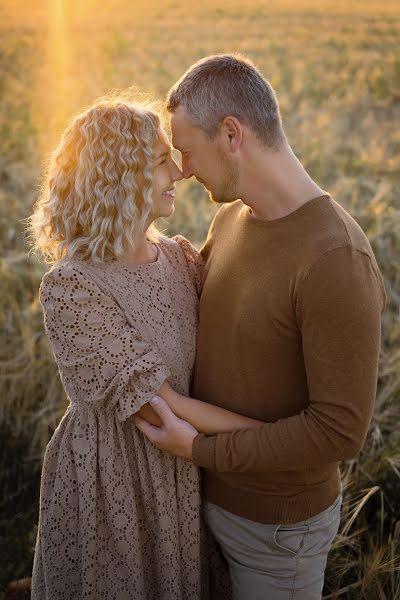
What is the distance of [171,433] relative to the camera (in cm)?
214

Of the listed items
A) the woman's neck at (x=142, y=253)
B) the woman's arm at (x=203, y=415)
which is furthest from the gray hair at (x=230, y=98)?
the woman's arm at (x=203, y=415)

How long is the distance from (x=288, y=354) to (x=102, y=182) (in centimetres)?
76

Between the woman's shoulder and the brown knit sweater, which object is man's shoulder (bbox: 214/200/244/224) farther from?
the woman's shoulder

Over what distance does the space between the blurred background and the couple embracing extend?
849mm

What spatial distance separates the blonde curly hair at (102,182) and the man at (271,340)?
0.14m

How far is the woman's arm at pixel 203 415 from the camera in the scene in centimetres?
215

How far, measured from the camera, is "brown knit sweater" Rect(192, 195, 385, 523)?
1.89 m

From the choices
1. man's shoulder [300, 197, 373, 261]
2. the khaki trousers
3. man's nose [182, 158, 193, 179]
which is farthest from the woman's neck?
the khaki trousers

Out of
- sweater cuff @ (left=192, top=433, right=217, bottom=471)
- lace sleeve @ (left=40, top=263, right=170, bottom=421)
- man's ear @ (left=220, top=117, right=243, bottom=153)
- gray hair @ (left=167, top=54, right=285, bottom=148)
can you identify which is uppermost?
gray hair @ (left=167, top=54, right=285, bottom=148)

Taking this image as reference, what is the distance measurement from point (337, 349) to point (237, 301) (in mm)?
382

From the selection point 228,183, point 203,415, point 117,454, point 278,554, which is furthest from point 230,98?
point 278,554

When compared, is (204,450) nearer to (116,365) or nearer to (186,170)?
(116,365)

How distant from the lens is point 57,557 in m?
2.37

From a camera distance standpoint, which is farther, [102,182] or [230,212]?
[230,212]
